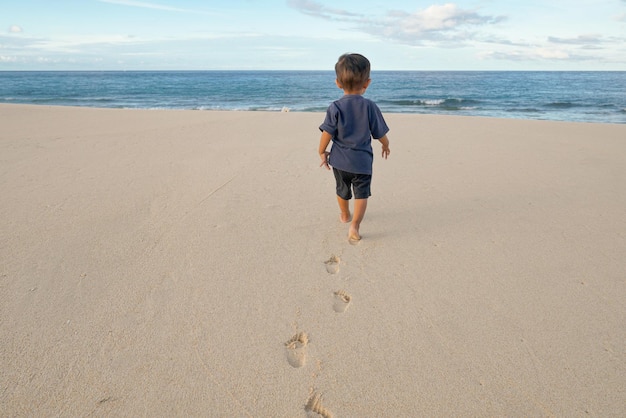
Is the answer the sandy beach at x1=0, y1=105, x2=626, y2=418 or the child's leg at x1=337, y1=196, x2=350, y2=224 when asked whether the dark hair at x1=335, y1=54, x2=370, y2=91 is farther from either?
the sandy beach at x1=0, y1=105, x2=626, y2=418

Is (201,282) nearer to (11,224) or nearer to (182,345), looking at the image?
(182,345)

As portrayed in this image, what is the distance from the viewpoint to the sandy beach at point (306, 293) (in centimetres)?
166

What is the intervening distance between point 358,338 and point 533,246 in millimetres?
1753

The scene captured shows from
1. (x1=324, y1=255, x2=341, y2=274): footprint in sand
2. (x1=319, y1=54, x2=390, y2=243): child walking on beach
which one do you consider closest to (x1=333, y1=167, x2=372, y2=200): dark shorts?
(x1=319, y1=54, x2=390, y2=243): child walking on beach

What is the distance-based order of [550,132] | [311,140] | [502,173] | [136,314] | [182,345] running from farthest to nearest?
[550,132] → [311,140] → [502,173] → [136,314] → [182,345]

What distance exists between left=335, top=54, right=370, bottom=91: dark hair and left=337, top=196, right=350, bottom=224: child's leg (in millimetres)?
952

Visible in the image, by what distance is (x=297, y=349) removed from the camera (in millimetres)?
1916

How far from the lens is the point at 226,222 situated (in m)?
3.34

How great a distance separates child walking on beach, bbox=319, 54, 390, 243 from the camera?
2.64m

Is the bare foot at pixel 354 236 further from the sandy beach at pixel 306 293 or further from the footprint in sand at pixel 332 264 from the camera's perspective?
the footprint in sand at pixel 332 264

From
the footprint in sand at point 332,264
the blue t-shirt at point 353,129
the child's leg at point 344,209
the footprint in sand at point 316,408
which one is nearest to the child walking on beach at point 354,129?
the blue t-shirt at point 353,129

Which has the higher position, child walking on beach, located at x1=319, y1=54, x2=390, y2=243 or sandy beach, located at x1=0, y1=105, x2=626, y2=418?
child walking on beach, located at x1=319, y1=54, x2=390, y2=243

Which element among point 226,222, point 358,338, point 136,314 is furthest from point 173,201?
point 358,338

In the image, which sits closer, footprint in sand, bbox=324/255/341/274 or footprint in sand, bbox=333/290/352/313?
footprint in sand, bbox=333/290/352/313
